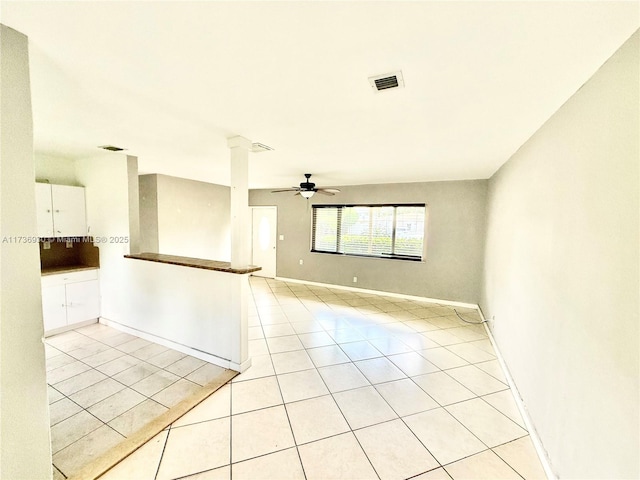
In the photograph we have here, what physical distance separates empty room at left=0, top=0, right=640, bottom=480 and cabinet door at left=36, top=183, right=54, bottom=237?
27mm

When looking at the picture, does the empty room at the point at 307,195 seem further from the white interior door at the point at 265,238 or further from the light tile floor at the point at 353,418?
the white interior door at the point at 265,238

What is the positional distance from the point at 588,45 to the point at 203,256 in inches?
246

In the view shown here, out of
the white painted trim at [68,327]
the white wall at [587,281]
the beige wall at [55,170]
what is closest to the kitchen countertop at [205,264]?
the white painted trim at [68,327]

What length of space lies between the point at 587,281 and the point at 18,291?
2.82 meters

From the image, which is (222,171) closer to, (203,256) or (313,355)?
(203,256)

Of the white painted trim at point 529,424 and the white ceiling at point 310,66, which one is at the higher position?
the white ceiling at point 310,66

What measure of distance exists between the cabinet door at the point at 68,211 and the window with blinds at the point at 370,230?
419 centimetres

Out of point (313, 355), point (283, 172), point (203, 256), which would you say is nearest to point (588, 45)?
point (313, 355)

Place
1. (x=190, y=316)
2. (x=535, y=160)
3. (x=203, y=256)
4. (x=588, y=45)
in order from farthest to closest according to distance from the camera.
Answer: (x=203, y=256) < (x=190, y=316) < (x=535, y=160) < (x=588, y=45)

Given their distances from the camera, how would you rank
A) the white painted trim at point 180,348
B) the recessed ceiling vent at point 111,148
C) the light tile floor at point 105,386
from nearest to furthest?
the light tile floor at point 105,386 → the white painted trim at point 180,348 → the recessed ceiling vent at point 111,148

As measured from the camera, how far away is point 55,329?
10.9ft

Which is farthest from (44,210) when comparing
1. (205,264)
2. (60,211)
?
(205,264)

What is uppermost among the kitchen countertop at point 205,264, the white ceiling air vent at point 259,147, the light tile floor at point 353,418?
the white ceiling air vent at point 259,147

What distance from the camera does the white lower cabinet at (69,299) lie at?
3256 mm
